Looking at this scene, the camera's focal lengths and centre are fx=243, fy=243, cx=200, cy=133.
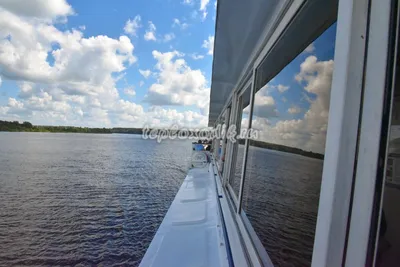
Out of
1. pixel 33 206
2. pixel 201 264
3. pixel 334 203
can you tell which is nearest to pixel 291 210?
pixel 201 264

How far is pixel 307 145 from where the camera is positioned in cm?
112

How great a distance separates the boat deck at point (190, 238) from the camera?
5.37 ft

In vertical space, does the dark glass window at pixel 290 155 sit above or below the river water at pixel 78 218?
above

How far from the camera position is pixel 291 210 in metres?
1.62

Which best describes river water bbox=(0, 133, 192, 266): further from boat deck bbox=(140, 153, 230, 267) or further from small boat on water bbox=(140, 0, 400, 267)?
small boat on water bbox=(140, 0, 400, 267)

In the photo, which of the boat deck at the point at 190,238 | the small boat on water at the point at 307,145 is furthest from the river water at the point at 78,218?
the small boat on water at the point at 307,145

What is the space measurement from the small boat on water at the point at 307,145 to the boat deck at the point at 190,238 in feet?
0.04

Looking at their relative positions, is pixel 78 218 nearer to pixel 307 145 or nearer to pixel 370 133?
pixel 307 145

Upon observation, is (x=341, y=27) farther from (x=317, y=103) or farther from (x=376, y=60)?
(x=317, y=103)

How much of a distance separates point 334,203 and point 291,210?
1135 millimetres

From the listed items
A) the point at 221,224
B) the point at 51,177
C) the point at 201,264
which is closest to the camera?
the point at 201,264

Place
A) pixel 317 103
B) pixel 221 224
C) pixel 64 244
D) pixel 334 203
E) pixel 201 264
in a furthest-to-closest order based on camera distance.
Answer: pixel 64 244 < pixel 221 224 < pixel 201 264 < pixel 317 103 < pixel 334 203

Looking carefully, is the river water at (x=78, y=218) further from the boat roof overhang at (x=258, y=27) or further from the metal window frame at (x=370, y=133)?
the metal window frame at (x=370, y=133)

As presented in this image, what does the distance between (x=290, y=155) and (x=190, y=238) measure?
3.57 ft
